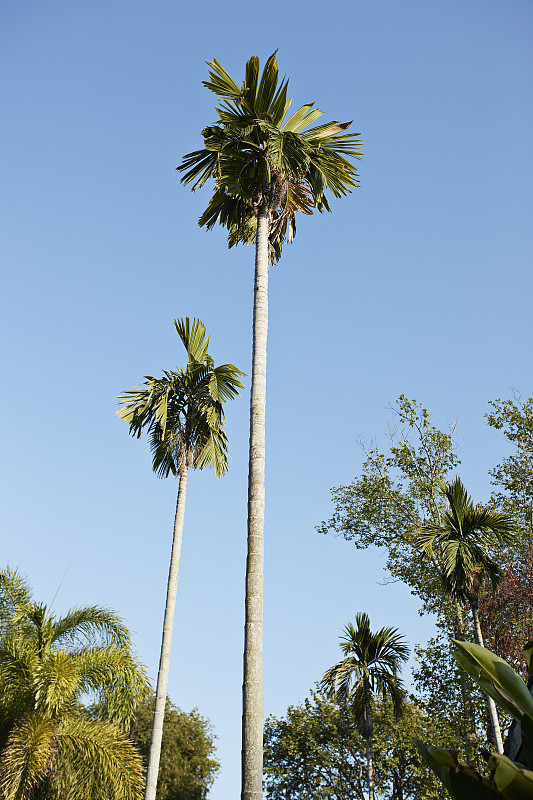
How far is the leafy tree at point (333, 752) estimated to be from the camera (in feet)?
66.7

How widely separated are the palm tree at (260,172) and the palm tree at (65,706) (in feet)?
18.0

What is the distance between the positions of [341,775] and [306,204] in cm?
1989

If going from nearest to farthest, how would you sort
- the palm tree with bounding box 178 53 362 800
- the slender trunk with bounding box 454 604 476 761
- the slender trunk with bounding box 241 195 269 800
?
the slender trunk with bounding box 241 195 269 800 < the palm tree with bounding box 178 53 362 800 < the slender trunk with bounding box 454 604 476 761

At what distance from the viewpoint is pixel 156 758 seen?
38.9 feet

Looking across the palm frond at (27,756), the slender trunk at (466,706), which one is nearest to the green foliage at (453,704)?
the slender trunk at (466,706)

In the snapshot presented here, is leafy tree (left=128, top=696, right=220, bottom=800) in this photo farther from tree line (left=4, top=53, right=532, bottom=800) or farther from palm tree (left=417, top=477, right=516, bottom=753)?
palm tree (left=417, top=477, right=516, bottom=753)

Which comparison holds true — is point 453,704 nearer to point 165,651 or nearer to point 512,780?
point 165,651

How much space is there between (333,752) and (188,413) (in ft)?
50.8

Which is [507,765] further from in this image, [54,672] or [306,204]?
[306,204]

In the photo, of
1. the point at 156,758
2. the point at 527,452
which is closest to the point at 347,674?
the point at 156,758

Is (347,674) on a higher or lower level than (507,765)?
higher

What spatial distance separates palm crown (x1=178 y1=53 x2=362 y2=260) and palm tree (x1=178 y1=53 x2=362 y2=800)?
0.01 metres

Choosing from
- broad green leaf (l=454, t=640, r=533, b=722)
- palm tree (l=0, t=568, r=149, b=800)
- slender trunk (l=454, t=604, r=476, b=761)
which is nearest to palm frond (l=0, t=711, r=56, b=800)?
palm tree (l=0, t=568, r=149, b=800)

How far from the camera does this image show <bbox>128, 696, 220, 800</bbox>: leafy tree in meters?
25.2
